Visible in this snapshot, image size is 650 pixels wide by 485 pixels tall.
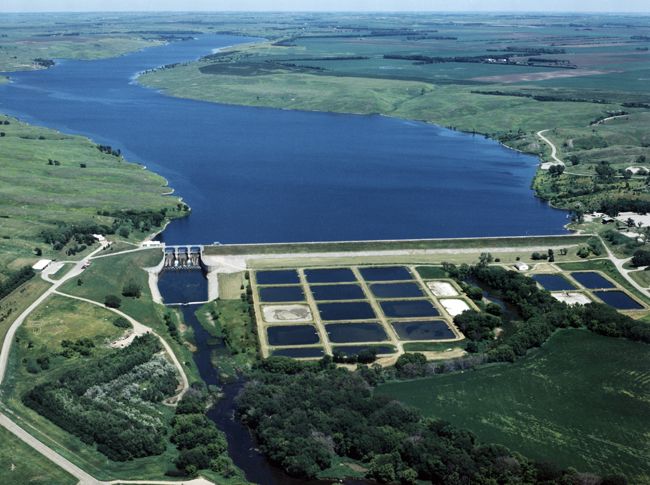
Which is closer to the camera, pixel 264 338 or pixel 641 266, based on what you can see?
pixel 264 338

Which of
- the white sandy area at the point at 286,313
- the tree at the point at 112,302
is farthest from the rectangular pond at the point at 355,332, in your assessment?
the tree at the point at 112,302

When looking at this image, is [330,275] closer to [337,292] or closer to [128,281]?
[337,292]

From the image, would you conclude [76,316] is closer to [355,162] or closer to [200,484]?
[200,484]

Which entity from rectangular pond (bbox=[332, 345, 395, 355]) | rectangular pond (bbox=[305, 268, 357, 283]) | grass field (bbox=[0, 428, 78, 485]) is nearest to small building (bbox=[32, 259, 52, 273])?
rectangular pond (bbox=[305, 268, 357, 283])

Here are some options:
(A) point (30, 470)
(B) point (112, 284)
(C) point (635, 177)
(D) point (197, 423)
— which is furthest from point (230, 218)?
(C) point (635, 177)

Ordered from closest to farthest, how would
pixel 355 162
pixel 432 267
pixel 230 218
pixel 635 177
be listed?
pixel 432 267 → pixel 230 218 → pixel 635 177 → pixel 355 162

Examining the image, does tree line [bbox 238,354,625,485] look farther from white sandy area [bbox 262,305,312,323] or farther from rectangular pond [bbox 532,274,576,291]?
rectangular pond [bbox 532,274,576,291]

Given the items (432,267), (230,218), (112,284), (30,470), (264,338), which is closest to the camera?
(30,470)
